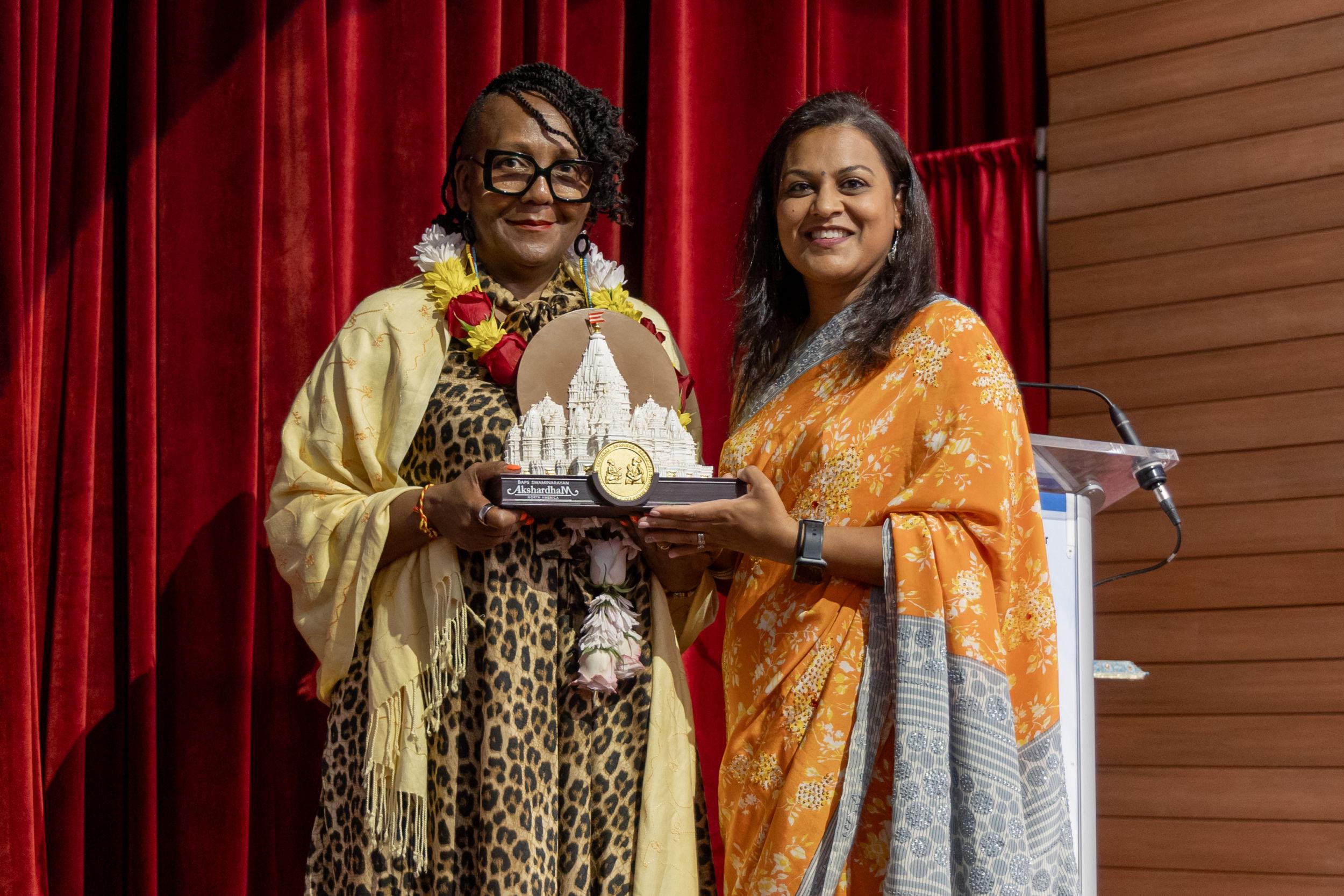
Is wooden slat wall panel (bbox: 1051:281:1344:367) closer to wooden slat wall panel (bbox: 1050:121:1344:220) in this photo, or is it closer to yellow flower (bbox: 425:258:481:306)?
wooden slat wall panel (bbox: 1050:121:1344:220)

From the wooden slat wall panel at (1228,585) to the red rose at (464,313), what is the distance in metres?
1.93

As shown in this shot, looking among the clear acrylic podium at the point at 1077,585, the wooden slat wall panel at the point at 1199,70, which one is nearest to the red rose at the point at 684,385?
the clear acrylic podium at the point at 1077,585

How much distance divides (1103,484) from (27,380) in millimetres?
1980

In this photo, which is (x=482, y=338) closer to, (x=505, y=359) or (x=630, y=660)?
(x=505, y=359)

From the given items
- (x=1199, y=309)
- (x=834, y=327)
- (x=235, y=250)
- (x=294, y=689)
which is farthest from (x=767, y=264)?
(x=1199, y=309)

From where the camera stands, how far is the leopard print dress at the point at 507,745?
1841mm

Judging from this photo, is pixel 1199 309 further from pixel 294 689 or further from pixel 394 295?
pixel 294 689

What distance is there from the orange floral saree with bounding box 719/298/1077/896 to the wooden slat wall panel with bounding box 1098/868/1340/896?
4.81ft

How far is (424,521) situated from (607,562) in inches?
11.1

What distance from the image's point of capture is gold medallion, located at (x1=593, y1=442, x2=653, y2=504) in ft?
5.90

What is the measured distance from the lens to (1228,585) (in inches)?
124

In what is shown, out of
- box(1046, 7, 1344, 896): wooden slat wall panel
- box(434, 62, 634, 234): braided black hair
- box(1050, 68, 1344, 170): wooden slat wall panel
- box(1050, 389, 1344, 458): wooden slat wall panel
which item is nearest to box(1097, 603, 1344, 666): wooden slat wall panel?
box(1046, 7, 1344, 896): wooden slat wall panel

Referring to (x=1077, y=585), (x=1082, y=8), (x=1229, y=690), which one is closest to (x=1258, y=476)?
→ (x=1229, y=690)

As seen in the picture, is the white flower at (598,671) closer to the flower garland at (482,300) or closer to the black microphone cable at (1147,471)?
the flower garland at (482,300)
